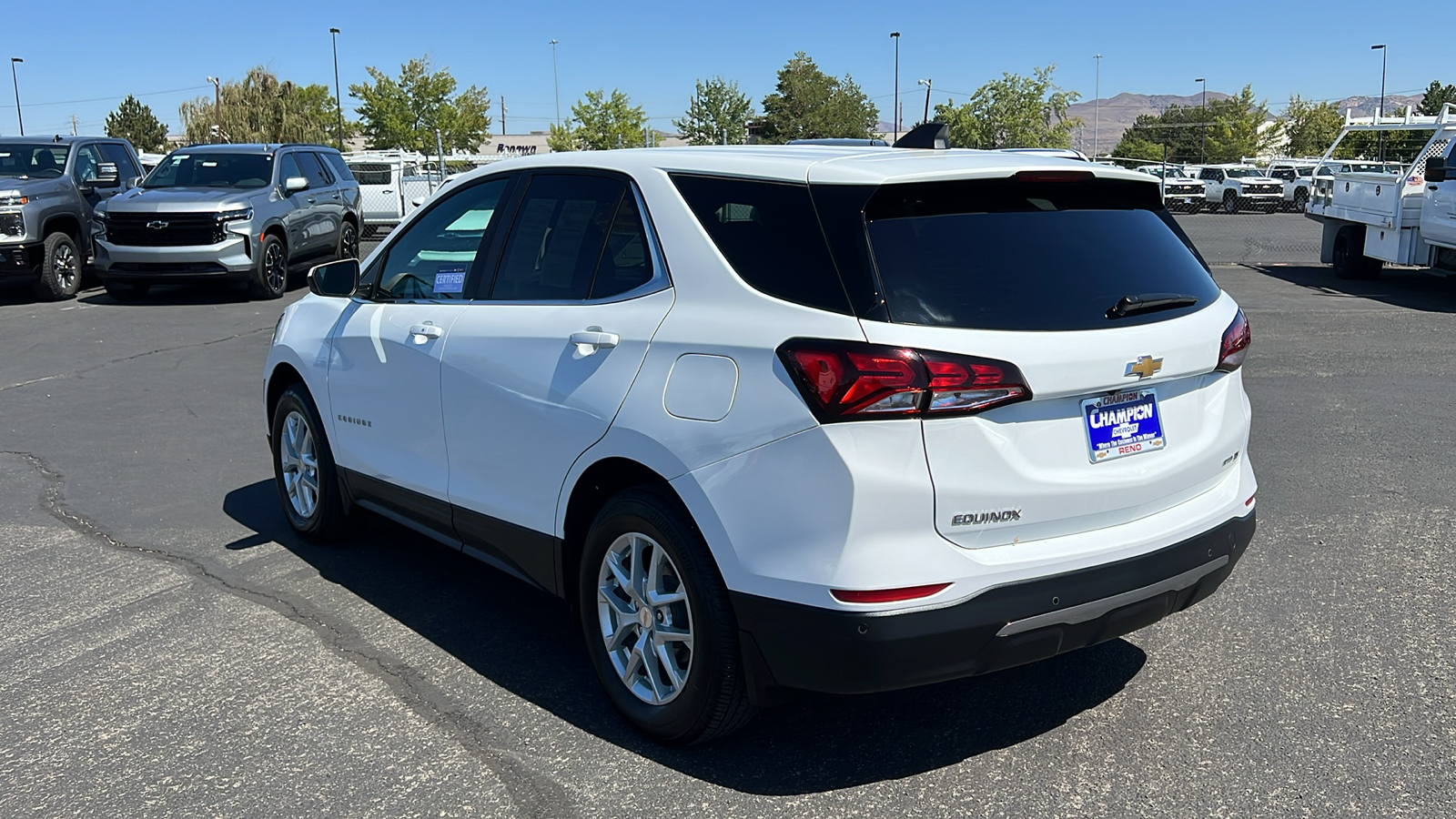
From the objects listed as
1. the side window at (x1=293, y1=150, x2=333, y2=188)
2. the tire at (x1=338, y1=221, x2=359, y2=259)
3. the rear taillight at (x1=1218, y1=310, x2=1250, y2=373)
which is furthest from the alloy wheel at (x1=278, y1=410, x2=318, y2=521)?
the tire at (x1=338, y1=221, x2=359, y2=259)

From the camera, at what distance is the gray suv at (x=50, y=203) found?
15805mm

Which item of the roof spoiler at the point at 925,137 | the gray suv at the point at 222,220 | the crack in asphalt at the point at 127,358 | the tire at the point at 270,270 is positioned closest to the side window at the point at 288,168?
the gray suv at the point at 222,220

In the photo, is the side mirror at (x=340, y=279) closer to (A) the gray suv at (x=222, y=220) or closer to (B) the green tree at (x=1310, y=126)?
(A) the gray suv at (x=222, y=220)

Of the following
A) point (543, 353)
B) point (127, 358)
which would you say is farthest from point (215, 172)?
point (543, 353)

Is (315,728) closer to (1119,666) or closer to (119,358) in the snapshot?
(1119,666)

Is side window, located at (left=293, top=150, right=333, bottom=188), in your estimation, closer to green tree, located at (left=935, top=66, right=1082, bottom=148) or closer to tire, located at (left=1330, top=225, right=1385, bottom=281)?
tire, located at (left=1330, top=225, right=1385, bottom=281)

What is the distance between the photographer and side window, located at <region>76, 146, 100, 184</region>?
17.5 metres

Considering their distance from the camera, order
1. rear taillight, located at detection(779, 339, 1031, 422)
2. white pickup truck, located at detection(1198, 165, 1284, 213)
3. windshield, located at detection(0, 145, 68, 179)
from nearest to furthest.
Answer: rear taillight, located at detection(779, 339, 1031, 422) < windshield, located at detection(0, 145, 68, 179) < white pickup truck, located at detection(1198, 165, 1284, 213)

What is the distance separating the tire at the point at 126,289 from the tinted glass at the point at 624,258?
561 inches

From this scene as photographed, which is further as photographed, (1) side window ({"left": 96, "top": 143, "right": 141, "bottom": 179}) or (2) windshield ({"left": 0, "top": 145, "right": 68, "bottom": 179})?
(1) side window ({"left": 96, "top": 143, "right": 141, "bottom": 179})

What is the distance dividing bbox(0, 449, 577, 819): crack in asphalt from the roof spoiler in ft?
8.23

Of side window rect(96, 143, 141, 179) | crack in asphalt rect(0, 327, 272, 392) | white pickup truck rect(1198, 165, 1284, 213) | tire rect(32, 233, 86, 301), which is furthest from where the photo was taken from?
white pickup truck rect(1198, 165, 1284, 213)

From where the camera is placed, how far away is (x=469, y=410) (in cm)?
434

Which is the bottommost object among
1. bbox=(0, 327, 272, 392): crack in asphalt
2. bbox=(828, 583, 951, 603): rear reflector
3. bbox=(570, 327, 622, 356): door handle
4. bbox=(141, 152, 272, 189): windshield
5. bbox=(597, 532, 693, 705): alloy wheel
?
bbox=(0, 327, 272, 392): crack in asphalt
